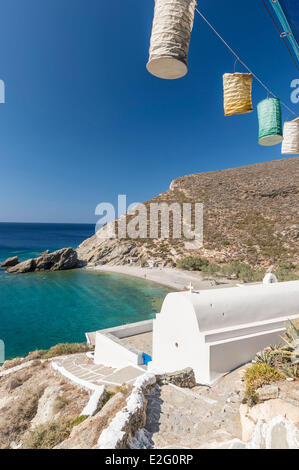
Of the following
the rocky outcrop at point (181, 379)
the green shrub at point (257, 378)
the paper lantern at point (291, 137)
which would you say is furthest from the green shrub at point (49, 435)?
the paper lantern at point (291, 137)

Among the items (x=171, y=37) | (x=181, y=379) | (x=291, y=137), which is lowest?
(x=181, y=379)

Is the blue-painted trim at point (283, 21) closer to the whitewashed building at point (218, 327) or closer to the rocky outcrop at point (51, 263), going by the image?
the whitewashed building at point (218, 327)

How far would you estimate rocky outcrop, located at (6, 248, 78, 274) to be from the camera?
35.0 metres

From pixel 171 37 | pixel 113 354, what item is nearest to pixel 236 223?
pixel 113 354

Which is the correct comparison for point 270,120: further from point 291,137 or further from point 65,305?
point 65,305

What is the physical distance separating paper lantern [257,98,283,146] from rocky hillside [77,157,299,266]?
26.5 m

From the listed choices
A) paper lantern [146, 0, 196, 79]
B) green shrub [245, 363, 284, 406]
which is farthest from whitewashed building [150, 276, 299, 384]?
paper lantern [146, 0, 196, 79]

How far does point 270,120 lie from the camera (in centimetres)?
399

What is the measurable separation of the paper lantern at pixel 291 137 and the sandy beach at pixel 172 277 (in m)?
19.7

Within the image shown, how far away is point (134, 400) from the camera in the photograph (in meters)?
3.64

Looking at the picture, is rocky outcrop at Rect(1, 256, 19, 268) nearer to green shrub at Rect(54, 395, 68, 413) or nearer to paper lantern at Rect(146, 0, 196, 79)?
green shrub at Rect(54, 395, 68, 413)

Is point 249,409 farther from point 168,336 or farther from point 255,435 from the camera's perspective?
point 168,336

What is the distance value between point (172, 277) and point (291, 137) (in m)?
24.5

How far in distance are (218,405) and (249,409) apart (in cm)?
95
